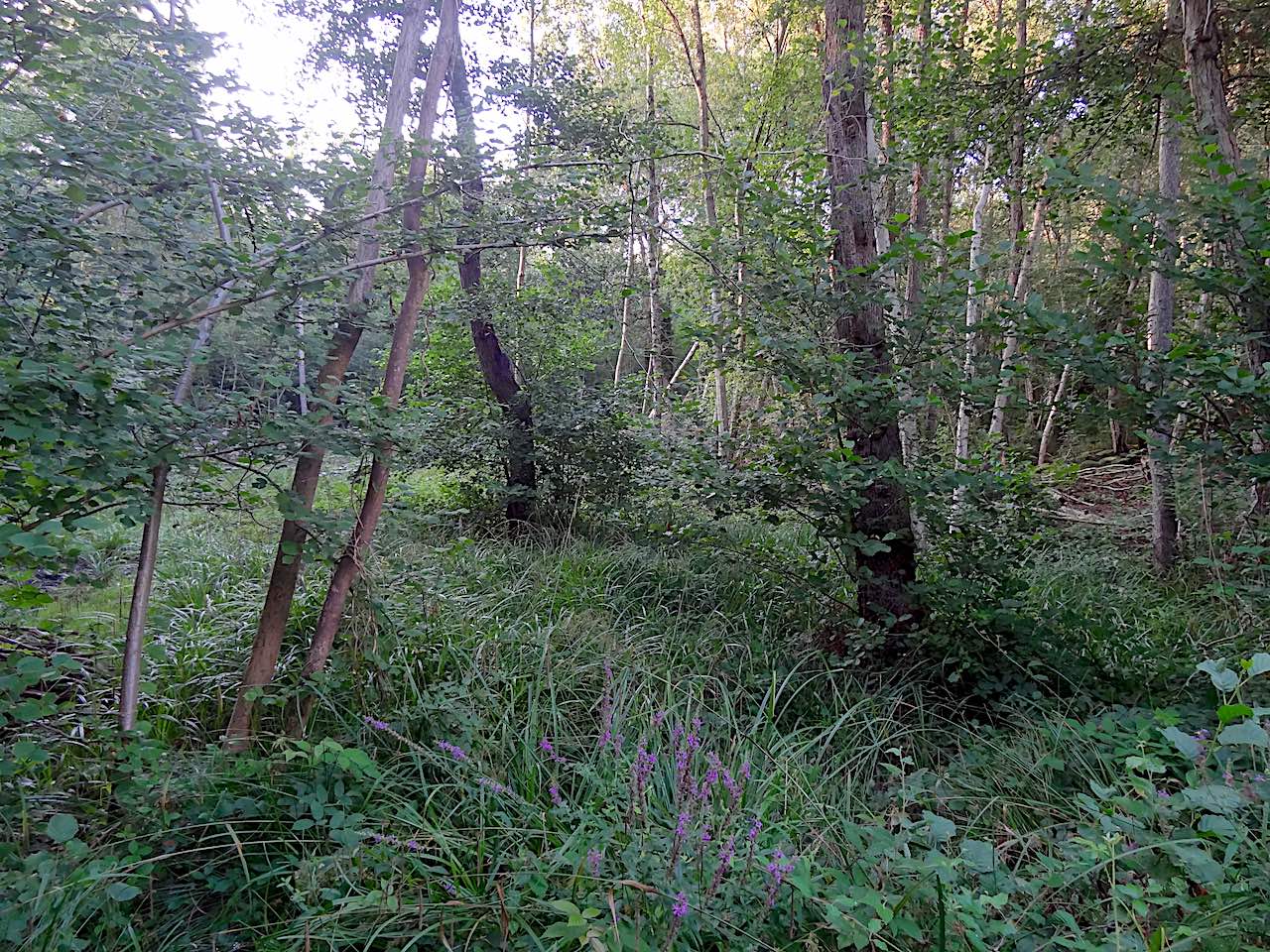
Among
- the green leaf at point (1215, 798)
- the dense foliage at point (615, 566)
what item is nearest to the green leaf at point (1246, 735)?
the dense foliage at point (615, 566)

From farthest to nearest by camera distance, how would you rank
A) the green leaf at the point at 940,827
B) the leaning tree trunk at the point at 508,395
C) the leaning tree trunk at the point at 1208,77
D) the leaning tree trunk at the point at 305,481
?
1. the leaning tree trunk at the point at 508,395
2. the leaning tree trunk at the point at 1208,77
3. the leaning tree trunk at the point at 305,481
4. the green leaf at the point at 940,827

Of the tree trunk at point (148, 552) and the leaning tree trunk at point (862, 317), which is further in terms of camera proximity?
the leaning tree trunk at point (862, 317)

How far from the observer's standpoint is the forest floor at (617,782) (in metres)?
1.60

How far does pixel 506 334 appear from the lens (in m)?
5.93

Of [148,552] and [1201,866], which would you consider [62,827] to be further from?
[1201,866]

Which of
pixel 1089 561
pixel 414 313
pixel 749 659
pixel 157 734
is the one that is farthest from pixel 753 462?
pixel 1089 561

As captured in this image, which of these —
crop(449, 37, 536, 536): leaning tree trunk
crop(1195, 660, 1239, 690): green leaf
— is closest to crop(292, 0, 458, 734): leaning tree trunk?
crop(1195, 660, 1239, 690): green leaf

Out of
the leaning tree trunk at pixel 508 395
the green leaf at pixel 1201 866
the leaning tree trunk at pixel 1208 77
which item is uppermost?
the leaning tree trunk at pixel 1208 77

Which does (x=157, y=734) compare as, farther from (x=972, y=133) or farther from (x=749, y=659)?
(x=972, y=133)

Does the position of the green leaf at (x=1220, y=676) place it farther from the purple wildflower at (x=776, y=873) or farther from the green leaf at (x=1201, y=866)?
the purple wildflower at (x=776, y=873)

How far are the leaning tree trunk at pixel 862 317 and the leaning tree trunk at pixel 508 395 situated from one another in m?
3.11

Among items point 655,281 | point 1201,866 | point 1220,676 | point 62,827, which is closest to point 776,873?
point 1201,866

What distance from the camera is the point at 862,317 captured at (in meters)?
3.60

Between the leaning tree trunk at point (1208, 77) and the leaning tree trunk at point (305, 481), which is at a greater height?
the leaning tree trunk at point (1208, 77)
